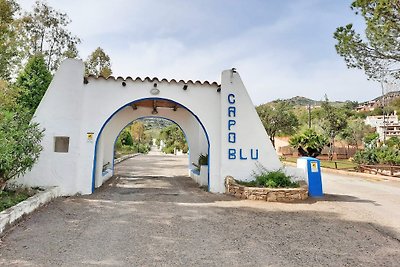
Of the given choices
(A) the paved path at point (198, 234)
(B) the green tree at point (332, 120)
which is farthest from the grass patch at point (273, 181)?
(B) the green tree at point (332, 120)

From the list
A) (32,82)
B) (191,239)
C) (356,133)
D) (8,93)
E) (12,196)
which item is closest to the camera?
(191,239)

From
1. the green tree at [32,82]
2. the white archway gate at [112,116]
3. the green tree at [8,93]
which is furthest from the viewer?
the green tree at [32,82]

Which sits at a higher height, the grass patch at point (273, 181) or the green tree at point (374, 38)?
the green tree at point (374, 38)

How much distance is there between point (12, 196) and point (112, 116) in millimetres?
3580

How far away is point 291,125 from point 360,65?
27.7m

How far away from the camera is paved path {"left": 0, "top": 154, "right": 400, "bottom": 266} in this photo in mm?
4062

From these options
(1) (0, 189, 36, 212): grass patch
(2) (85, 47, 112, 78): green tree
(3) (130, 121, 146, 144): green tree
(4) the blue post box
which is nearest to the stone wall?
(4) the blue post box

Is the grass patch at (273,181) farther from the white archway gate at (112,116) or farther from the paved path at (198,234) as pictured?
the paved path at (198,234)

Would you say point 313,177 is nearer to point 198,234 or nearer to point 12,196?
point 198,234

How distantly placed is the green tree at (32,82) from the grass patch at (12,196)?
22.9ft

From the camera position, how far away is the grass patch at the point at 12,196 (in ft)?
19.1

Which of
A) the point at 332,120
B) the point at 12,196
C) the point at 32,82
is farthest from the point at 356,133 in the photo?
the point at 12,196

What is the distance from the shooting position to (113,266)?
3.74 m

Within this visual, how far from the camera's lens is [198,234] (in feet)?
17.1
